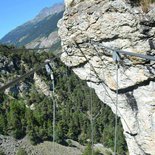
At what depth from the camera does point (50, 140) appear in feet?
396

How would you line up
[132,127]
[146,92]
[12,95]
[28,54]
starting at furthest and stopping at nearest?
[28,54] → [12,95] → [132,127] → [146,92]

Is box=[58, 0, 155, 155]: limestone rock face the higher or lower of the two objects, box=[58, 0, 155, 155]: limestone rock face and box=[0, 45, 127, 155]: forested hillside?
the higher

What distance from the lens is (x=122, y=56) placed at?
18641 mm

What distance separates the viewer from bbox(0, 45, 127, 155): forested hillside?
119 metres

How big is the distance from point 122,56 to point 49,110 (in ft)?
401

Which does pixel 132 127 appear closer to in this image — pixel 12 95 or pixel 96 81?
pixel 96 81

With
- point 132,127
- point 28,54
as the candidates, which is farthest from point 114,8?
point 28,54

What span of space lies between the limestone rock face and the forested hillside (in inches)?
2545

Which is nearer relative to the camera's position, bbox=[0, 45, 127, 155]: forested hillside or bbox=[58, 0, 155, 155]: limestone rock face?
bbox=[58, 0, 155, 155]: limestone rock face

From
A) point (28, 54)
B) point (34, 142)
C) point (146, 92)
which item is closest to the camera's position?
point (146, 92)

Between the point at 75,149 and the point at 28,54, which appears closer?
the point at 75,149

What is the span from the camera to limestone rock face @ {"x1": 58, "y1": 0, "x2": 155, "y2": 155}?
17.8 meters

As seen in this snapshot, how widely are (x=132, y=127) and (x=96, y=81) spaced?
3191 millimetres

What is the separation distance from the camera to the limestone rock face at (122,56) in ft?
58.5
